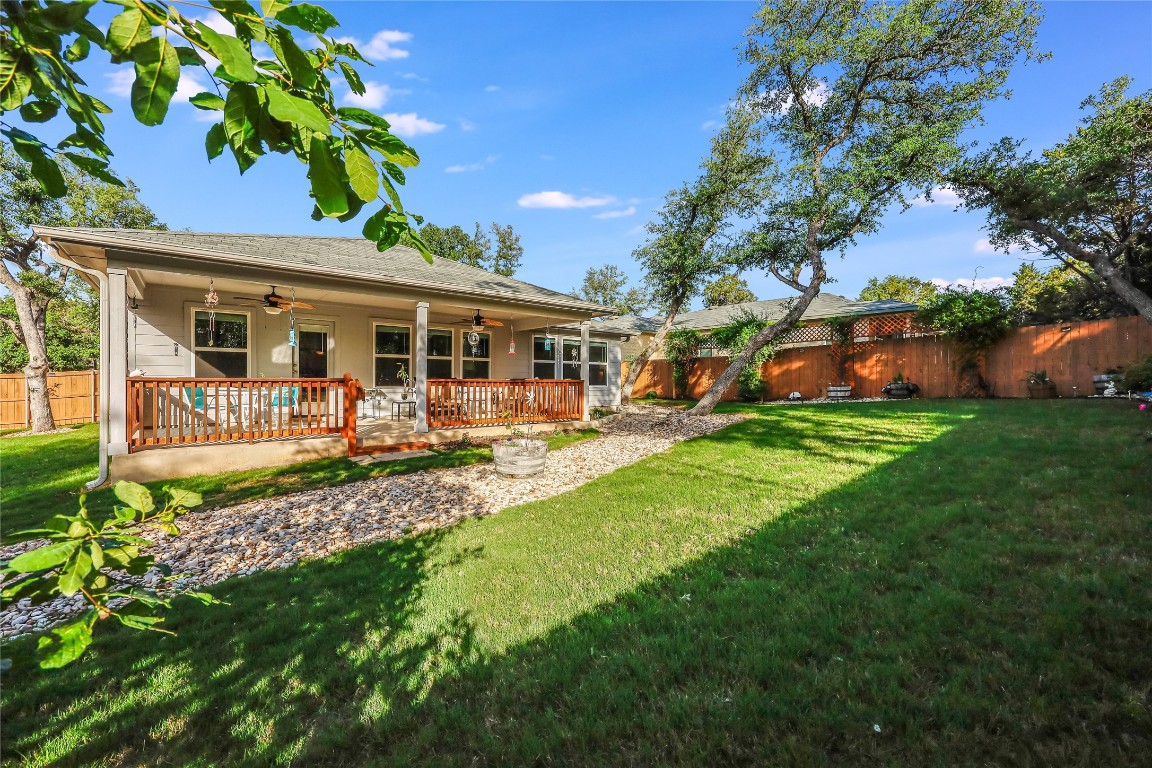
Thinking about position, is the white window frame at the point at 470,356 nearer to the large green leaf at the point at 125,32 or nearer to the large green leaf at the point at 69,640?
the large green leaf at the point at 125,32

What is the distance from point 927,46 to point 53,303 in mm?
28909

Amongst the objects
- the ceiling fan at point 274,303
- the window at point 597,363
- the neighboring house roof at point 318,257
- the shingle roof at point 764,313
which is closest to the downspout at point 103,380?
the neighboring house roof at point 318,257

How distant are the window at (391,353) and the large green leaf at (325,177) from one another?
9.93 meters

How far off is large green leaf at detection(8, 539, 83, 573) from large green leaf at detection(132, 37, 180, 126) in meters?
0.74

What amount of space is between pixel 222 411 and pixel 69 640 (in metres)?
9.15

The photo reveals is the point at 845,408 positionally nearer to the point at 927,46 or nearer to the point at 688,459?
the point at 688,459

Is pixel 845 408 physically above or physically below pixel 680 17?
below

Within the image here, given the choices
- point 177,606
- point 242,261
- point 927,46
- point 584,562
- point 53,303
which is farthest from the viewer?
point 53,303

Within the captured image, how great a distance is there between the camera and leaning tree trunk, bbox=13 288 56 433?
448 inches

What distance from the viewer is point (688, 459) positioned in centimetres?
689

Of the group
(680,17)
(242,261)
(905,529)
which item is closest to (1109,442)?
(905,529)

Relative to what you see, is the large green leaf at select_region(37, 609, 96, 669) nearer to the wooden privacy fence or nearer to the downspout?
the downspout

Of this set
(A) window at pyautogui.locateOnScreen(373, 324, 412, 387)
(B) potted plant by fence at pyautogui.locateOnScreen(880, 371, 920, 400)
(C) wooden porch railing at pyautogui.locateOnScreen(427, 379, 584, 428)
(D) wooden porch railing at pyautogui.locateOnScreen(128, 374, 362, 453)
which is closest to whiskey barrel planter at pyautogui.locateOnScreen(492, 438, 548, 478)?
(C) wooden porch railing at pyautogui.locateOnScreen(427, 379, 584, 428)

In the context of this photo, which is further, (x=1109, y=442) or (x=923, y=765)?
(x=1109, y=442)
